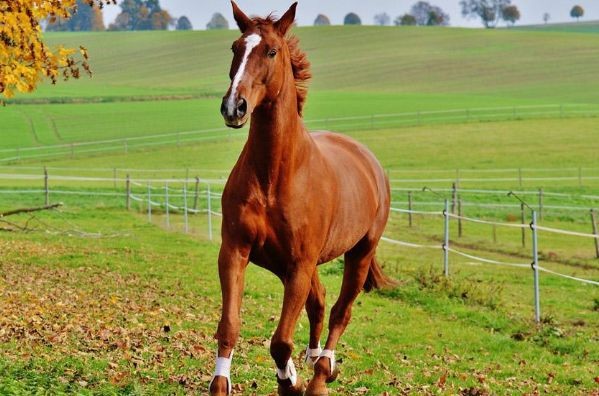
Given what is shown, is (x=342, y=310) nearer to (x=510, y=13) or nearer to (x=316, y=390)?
(x=316, y=390)

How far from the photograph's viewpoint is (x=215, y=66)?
108188 mm

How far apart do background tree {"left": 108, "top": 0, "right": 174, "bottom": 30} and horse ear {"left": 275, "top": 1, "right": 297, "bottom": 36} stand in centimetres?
16071

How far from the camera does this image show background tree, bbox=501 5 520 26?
16000 centimetres

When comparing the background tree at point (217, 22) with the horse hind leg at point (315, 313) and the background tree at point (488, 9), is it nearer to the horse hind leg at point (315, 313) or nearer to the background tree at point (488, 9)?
the background tree at point (488, 9)

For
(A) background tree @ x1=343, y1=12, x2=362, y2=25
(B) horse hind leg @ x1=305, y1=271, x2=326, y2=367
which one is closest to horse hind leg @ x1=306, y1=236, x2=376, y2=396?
(B) horse hind leg @ x1=305, y1=271, x2=326, y2=367

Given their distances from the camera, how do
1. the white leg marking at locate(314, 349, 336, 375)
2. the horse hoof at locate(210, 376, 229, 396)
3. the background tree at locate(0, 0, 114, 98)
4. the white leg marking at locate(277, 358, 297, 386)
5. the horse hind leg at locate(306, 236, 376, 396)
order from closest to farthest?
1. the horse hoof at locate(210, 376, 229, 396)
2. the white leg marking at locate(277, 358, 297, 386)
3. the horse hind leg at locate(306, 236, 376, 396)
4. the white leg marking at locate(314, 349, 336, 375)
5. the background tree at locate(0, 0, 114, 98)

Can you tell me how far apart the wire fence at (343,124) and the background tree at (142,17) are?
95.7 m

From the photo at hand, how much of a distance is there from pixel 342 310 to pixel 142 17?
534 feet

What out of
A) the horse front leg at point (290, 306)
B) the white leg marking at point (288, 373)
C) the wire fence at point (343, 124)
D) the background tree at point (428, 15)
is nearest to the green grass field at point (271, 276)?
the wire fence at point (343, 124)

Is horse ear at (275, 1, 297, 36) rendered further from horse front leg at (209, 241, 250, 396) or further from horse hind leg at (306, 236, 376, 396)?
horse hind leg at (306, 236, 376, 396)

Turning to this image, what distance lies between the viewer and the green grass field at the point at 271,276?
9062 millimetres

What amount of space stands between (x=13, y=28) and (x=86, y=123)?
6256cm

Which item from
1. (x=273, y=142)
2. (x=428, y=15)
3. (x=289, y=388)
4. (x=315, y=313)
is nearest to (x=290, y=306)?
(x=289, y=388)

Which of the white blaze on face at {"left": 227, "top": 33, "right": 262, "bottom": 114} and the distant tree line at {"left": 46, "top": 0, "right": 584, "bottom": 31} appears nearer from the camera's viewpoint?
the white blaze on face at {"left": 227, "top": 33, "right": 262, "bottom": 114}
